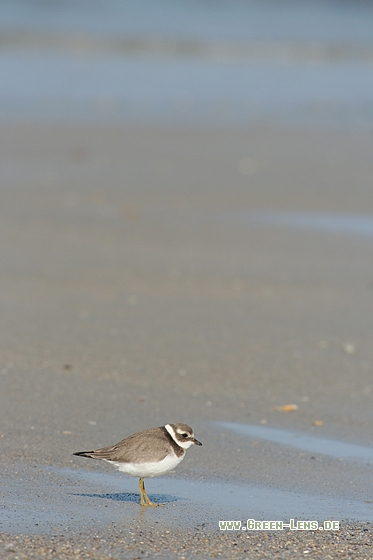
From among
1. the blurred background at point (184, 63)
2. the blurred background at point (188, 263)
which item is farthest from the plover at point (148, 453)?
the blurred background at point (184, 63)

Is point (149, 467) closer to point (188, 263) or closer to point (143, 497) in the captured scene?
point (143, 497)

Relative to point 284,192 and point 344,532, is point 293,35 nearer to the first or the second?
point 284,192

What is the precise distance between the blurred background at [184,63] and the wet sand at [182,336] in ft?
8.36

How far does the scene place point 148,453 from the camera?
4156 mm

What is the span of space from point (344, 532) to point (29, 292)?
4169 mm

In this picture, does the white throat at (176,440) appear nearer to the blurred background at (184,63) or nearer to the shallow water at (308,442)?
the shallow water at (308,442)

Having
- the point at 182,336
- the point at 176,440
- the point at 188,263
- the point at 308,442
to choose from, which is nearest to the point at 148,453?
the point at 176,440

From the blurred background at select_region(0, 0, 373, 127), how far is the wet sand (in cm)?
255

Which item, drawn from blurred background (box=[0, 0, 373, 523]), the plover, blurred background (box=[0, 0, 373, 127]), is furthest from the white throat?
blurred background (box=[0, 0, 373, 127])

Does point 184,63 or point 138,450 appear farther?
point 184,63

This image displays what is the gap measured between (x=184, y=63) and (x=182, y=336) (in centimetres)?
1476

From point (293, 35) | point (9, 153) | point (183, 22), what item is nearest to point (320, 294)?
point (9, 153)

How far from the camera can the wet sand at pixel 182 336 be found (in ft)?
13.6

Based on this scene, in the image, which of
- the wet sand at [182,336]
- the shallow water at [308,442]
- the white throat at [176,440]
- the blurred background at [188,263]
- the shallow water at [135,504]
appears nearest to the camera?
the shallow water at [135,504]
